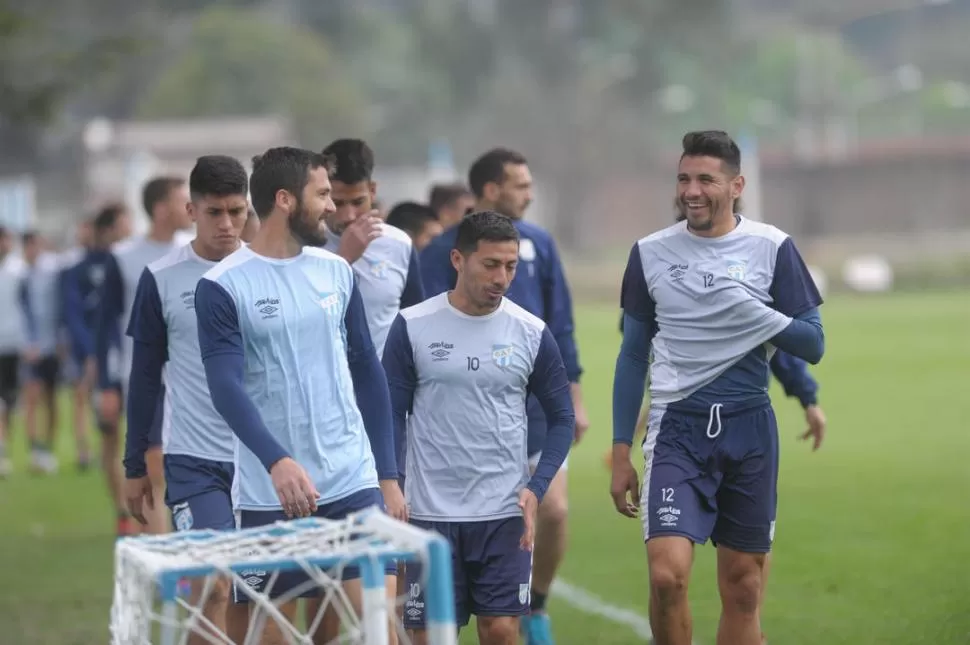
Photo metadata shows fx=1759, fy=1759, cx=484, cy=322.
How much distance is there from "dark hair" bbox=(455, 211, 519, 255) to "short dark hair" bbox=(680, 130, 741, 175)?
818mm

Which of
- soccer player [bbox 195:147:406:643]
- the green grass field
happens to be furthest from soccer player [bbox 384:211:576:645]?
the green grass field

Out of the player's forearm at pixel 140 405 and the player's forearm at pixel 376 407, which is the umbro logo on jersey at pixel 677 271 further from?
the player's forearm at pixel 140 405

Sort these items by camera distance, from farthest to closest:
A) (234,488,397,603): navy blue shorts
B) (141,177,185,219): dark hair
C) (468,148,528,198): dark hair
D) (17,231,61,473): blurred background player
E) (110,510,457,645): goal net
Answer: (17,231,61,473): blurred background player
(141,177,185,219): dark hair
(468,148,528,198): dark hair
(234,488,397,603): navy blue shorts
(110,510,457,645): goal net

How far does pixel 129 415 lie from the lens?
7.71 metres

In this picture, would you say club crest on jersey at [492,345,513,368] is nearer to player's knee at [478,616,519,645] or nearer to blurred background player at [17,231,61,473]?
player's knee at [478,616,519,645]

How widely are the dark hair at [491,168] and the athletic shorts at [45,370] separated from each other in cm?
1089

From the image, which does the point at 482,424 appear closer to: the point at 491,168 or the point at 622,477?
the point at 622,477

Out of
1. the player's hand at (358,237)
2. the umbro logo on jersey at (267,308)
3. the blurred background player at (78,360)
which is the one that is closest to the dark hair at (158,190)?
the player's hand at (358,237)

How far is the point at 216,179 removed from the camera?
7609 millimetres

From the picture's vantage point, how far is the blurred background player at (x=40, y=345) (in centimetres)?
1920

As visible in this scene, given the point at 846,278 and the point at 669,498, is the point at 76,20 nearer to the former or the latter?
the point at 846,278

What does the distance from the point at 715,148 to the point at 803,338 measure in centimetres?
86

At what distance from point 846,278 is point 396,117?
50756mm

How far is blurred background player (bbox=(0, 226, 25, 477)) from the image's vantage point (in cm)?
1947
